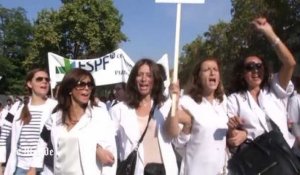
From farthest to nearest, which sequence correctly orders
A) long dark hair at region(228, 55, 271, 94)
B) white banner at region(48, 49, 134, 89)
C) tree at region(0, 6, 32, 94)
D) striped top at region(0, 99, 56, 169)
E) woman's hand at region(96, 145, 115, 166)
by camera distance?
tree at region(0, 6, 32, 94) → white banner at region(48, 49, 134, 89) → striped top at region(0, 99, 56, 169) → long dark hair at region(228, 55, 271, 94) → woman's hand at region(96, 145, 115, 166)

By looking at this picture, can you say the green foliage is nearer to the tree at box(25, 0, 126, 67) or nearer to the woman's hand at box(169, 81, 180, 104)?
the tree at box(25, 0, 126, 67)

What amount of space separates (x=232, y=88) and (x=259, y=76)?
0.31 meters

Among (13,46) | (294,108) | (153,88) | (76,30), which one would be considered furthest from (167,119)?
(13,46)

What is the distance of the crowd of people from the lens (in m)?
5.00

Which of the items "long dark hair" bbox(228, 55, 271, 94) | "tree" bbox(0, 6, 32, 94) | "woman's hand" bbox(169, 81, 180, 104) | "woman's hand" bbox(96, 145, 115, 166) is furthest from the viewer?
"tree" bbox(0, 6, 32, 94)

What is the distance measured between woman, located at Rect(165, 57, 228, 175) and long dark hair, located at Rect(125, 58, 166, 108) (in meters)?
0.25

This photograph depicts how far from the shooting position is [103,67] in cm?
1421

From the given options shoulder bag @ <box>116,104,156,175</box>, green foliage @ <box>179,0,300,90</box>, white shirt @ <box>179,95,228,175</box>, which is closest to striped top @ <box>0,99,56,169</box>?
shoulder bag @ <box>116,104,156,175</box>

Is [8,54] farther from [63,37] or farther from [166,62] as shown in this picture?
[166,62]

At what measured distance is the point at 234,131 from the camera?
16.3ft

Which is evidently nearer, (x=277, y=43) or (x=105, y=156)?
(x=105, y=156)

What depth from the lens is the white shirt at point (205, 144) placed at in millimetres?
5094

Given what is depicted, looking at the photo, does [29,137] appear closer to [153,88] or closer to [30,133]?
[30,133]

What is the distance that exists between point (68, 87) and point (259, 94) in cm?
168
